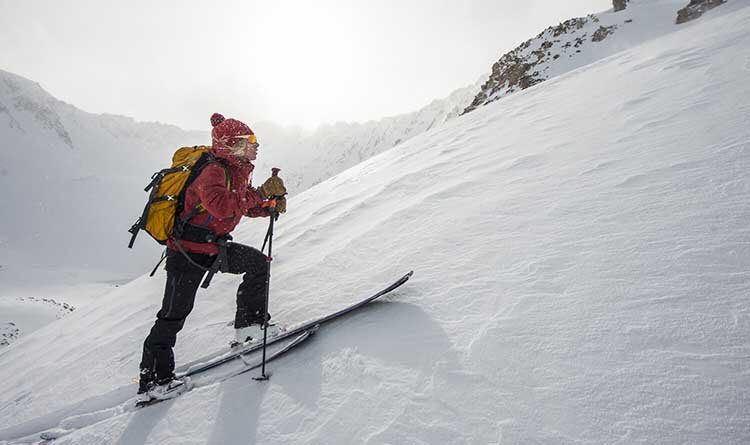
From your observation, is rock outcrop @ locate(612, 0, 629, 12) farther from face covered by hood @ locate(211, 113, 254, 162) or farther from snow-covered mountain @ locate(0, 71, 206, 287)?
snow-covered mountain @ locate(0, 71, 206, 287)

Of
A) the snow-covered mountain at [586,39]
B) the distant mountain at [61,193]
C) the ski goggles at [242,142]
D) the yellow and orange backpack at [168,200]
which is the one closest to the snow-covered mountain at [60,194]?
the distant mountain at [61,193]

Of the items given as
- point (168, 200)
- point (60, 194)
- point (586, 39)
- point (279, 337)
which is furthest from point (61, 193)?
point (279, 337)

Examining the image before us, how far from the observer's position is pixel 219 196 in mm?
2719

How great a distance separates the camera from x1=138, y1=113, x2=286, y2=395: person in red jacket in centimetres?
278

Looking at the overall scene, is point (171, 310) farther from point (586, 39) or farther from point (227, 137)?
point (586, 39)

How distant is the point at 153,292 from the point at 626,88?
Result: 9.95 meters

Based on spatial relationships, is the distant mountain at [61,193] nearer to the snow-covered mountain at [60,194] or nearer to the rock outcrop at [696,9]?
the snow-covered mountain at [60,194]

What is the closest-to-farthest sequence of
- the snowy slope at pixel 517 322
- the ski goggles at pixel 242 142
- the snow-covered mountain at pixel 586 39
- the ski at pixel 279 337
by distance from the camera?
the snowy slope at pixel 517 322 → the ski at pixel 279 337 → the ski goggles at pixel 242 142 → the snow-covered mountain at pixel 586 39

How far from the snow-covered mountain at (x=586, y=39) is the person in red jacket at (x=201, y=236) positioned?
2480cm

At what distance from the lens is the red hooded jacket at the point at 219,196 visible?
2717 millimetres

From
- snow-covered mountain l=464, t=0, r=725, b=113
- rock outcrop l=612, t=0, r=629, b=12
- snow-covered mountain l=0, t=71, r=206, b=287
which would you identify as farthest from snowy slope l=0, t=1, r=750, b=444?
snow-covered mountain l=0, t=71, r=206, b=287

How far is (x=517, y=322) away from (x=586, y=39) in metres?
31.9

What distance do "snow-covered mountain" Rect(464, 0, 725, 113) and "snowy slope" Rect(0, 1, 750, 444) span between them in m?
21.7

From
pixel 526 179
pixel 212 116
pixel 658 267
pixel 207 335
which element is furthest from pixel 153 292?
pixel 658 267
